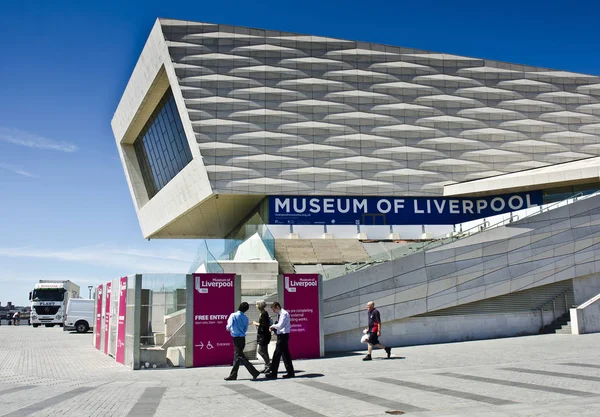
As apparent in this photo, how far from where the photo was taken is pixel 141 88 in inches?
1652

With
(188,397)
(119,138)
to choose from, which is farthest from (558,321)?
(119,138)

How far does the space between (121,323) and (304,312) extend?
534 cm

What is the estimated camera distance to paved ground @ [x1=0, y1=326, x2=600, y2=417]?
841 centimetres

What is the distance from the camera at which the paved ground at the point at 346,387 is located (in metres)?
8.41

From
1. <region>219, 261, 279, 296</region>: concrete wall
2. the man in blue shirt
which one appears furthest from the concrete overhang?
the man in blue shirt

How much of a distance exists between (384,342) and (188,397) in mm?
10997

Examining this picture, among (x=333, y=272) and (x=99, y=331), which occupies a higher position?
(x=333, y=272)

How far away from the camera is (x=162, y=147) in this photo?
1745 inches

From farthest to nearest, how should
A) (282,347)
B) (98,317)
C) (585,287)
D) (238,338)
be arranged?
(585,287)
(98,317)
(282,347)
(238,338)

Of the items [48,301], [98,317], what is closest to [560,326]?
[98,317]

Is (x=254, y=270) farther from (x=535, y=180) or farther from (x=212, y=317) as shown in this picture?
(x=535, y=180)

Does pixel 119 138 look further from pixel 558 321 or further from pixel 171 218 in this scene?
pixel 558 321

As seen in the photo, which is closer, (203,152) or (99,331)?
(99,331)

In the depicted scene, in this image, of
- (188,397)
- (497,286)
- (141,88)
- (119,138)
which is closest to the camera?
(188,397)
